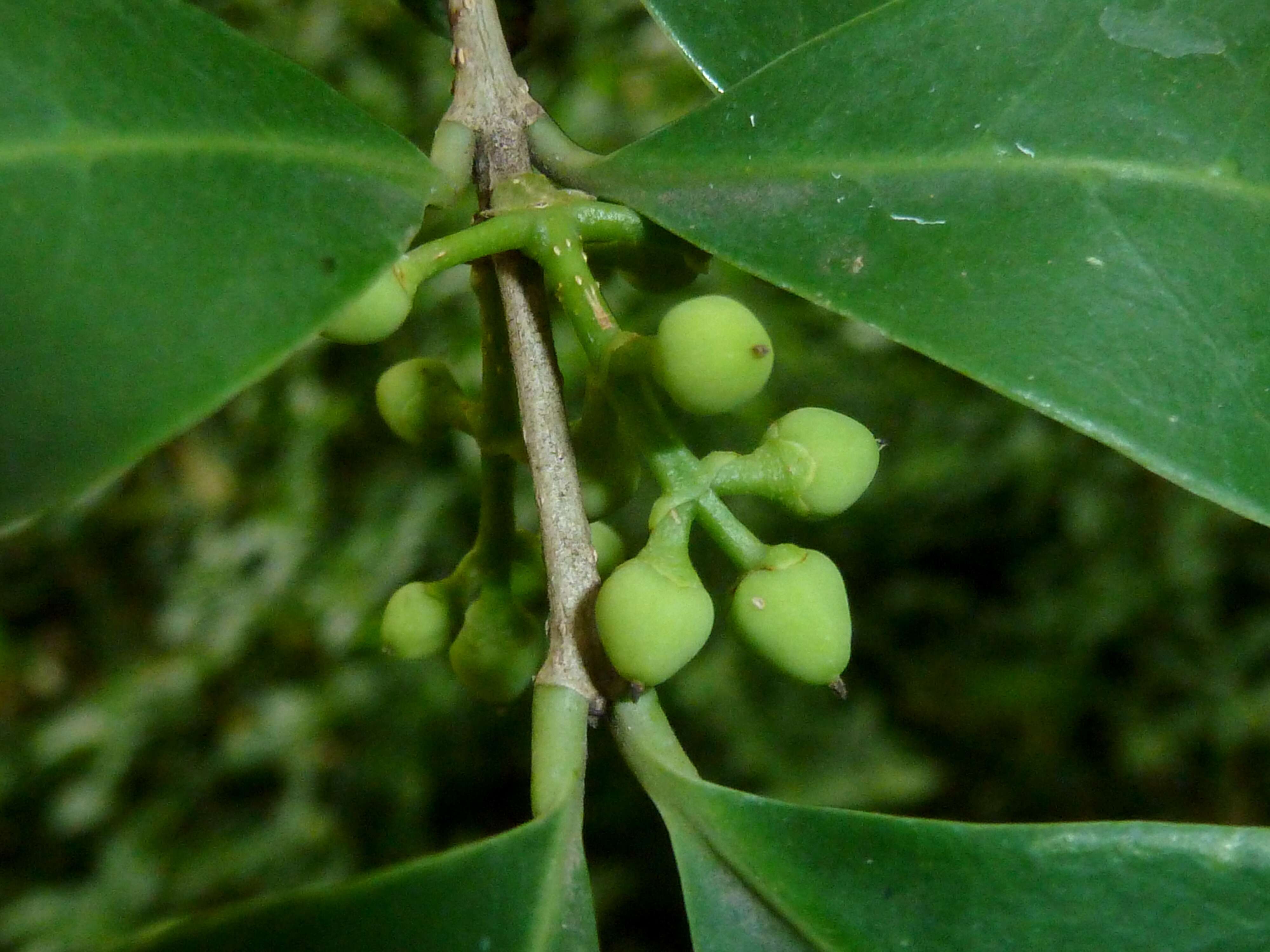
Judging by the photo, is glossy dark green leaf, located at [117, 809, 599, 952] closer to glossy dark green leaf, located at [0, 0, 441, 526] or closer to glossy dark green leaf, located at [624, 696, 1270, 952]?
glossy dark green leaf, located at [624, 696, 1270, 952]

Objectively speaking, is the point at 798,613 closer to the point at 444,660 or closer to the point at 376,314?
the point at 376,314

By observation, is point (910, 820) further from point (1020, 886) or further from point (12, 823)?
point (12, 823)

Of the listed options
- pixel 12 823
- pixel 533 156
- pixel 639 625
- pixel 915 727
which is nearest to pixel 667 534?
pixel 639 625

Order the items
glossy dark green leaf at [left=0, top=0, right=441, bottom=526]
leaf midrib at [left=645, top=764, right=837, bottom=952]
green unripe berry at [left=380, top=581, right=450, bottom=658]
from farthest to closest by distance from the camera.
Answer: green unripe berry at [left=380, top=581, right=450, bottom=658] < leaf midrib at [left=645, top=764, right=837, bottom=952] < glossy dark green leaf at [left=0, top=0, right=441, bottom=526]

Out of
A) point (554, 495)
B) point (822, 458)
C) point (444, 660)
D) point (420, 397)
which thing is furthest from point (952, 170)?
point (444, 660)

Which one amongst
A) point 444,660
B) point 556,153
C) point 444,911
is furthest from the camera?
point 444,660

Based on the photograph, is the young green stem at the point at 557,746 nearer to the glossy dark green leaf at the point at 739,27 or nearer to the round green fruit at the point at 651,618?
the round green fruit at the point at 651,618

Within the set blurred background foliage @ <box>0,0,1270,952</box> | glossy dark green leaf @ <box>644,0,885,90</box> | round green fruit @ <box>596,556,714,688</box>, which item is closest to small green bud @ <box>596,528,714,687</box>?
round green fruit @ <box>596,556,714,688</box>
